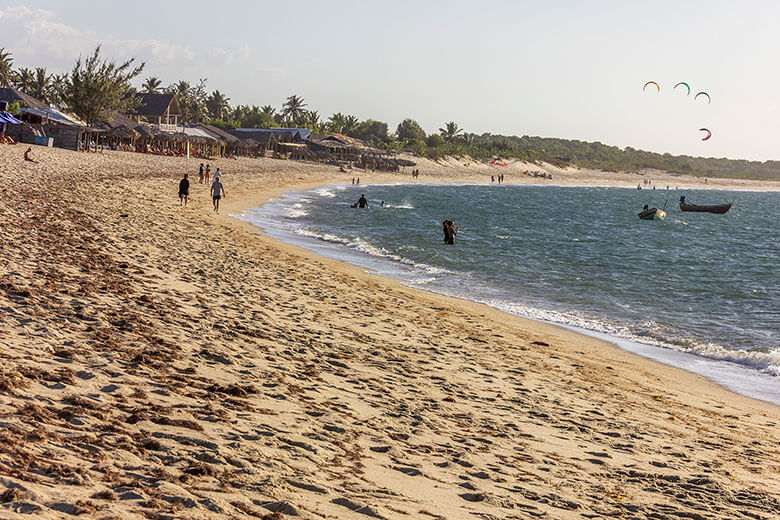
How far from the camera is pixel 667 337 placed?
14.0m

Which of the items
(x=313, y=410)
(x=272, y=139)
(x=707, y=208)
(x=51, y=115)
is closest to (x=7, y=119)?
(x=51, y=115)

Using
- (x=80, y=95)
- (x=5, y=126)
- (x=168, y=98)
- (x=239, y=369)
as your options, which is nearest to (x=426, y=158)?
(x=168, y=98)

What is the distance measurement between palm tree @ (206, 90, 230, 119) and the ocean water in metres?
80.8

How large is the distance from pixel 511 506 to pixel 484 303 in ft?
37.4

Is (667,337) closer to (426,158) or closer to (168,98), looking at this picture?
(168,98)

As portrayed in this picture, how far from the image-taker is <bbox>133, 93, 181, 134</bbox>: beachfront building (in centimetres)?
6969

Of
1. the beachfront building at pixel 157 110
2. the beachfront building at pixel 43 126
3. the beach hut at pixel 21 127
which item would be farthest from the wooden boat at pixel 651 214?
the beach hut at pixel 21 127

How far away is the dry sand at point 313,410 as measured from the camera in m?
4.11

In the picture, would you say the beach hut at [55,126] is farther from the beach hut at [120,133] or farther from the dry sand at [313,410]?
the dry sand at [313,410]

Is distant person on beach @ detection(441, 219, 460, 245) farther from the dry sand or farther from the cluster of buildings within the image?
the cluster of buildings

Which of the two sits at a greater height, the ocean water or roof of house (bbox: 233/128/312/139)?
roof of house (bbox: 233/128/312/139)

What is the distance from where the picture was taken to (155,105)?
7031 centimetres

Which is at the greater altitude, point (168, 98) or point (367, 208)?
point (168, 98)

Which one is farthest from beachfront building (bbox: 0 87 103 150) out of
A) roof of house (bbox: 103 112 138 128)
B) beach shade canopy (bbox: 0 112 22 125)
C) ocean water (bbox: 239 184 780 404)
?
ocean water (bbox: 239 184 780 404)
